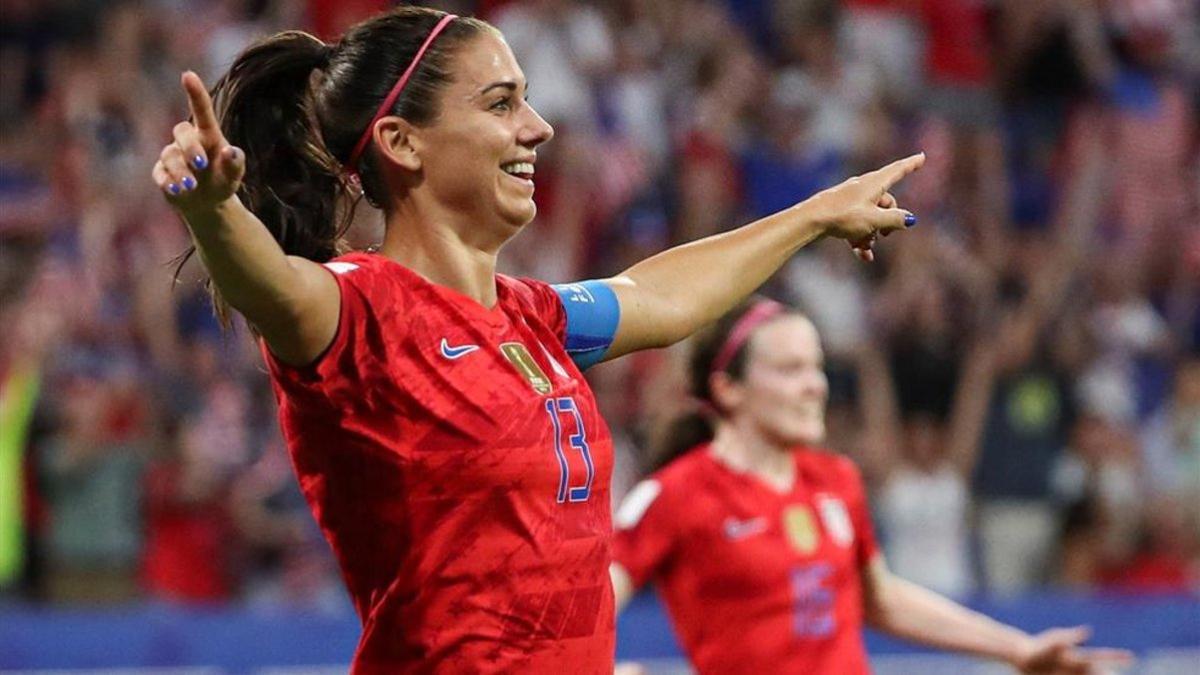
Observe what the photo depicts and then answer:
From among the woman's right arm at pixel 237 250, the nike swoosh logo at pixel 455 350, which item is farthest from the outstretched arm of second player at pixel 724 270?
the woman's right arm at pixel 237 250

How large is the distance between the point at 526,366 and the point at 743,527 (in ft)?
7.58

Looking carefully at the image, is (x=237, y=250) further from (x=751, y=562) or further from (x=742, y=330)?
(x=742, y=330)

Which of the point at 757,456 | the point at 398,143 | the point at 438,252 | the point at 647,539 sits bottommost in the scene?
the point at 647,539

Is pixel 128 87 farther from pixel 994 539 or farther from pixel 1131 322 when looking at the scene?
pixel 1131 322

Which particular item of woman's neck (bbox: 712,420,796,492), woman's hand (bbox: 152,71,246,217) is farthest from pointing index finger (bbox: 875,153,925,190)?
woman's neck (bbox: 712,420,796,492)

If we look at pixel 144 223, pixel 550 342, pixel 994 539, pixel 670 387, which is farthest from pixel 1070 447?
pixel 550 342

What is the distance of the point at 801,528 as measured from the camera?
5.34 metres

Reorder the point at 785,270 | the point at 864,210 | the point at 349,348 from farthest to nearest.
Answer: the point at 785,270 < the point at 864,210 < the point at 349,348

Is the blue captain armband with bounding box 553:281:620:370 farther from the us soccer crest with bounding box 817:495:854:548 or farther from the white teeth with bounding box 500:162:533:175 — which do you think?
the us soccer crest with bounding box 817:495:854:548

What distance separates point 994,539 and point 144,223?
13.1 feet

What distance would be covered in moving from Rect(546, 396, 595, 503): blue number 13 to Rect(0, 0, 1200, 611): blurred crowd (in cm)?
449

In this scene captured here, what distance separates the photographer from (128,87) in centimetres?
923

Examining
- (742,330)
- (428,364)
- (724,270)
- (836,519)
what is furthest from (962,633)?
(428,364)

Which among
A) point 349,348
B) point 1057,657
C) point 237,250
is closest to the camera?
point 237,250
